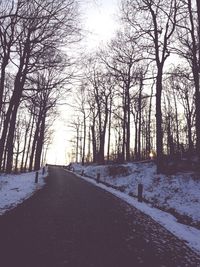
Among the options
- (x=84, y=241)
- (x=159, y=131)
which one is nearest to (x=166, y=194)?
(x=159, y=131)

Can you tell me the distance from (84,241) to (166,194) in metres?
11.0

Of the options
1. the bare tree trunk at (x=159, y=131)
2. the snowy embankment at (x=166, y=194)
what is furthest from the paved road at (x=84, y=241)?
the bare tree trunk at (x=159, y=131)

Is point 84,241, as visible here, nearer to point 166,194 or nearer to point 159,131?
point 166,194

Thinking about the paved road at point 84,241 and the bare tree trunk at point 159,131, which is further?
the bare tree trunk at point 159,131

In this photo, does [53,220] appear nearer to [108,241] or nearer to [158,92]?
[108,241]

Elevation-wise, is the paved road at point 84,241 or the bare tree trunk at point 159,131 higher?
the bare tree trunk at point 159,131

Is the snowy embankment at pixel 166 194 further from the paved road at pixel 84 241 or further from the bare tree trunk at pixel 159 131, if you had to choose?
the bare tree trunk at pixel 159 131

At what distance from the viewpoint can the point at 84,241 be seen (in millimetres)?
6719

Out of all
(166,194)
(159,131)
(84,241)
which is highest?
(159,131)

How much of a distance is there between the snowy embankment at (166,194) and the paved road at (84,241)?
0.81 m

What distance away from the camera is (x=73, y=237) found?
22.9ft

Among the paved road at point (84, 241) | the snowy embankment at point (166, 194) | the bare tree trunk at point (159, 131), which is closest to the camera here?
the paved road at point (84, 241)

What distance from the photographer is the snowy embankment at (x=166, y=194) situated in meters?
9.73

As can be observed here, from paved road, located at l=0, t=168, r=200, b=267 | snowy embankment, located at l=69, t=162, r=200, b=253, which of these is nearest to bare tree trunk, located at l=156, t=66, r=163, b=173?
snowy embankment, located at l=69, t=162, r=200, b=253
